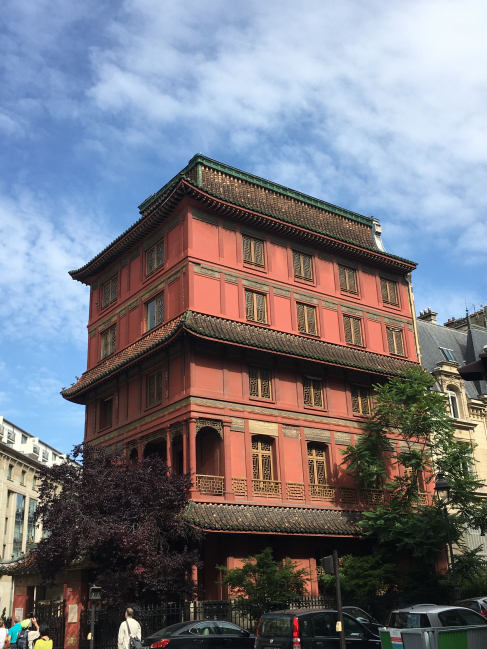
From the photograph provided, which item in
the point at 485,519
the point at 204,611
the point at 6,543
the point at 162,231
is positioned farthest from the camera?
the point at 6,543

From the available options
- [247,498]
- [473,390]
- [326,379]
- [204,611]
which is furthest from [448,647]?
[473,390]

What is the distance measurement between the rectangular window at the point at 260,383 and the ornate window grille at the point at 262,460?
2060mm

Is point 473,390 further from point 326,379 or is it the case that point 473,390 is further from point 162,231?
point 162,231

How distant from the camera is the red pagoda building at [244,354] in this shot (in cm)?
2927

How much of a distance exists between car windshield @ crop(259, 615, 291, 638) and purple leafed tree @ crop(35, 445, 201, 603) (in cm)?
664

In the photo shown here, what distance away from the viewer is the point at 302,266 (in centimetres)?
3616

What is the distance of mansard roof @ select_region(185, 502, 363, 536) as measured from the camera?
1041 inches

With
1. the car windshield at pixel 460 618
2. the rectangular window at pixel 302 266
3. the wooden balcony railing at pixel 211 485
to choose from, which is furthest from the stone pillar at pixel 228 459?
the car windshield at pixel 460 618

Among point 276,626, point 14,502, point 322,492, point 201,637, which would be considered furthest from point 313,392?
point 14,502

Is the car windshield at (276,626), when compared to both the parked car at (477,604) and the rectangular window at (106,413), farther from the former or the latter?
the rectangular window at (106,413)

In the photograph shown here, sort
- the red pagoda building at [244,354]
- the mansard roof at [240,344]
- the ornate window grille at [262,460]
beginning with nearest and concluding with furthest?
the red pagoda building at [244,354] → the mansard roof at [240,344] → the ornate window grille at [262,460]

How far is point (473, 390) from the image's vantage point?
45.4 meters

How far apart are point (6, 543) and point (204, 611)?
5094 cm

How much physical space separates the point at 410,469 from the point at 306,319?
9.23 meters
